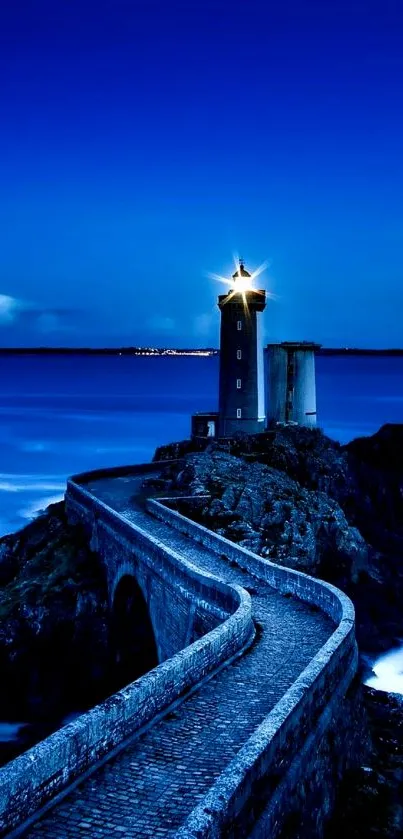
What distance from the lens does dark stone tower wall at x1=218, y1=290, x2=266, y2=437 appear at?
122 feet

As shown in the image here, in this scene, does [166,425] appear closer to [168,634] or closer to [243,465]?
[243,465]

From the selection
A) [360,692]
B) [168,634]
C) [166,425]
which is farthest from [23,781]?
[166,425]

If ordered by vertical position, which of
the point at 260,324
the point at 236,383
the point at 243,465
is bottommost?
the point at 243,465

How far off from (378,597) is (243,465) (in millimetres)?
7120

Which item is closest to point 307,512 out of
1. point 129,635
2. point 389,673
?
point 389,673

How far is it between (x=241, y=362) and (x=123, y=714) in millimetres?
29156

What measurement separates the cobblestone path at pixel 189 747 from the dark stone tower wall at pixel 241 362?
23.2 meters

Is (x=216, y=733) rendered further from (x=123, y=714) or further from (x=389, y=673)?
(x=389, y=673)

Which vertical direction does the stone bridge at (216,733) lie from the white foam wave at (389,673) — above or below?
above

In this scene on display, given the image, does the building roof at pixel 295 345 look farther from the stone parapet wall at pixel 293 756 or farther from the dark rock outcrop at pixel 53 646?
the stone parapet wall at pixel 293 756

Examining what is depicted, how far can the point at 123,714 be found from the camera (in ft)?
30.5

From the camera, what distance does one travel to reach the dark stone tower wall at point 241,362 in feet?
122

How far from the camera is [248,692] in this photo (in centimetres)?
1088

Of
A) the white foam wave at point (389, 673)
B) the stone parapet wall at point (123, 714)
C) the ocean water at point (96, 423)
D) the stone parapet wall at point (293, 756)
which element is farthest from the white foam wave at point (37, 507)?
the stone parapet wall at point (293, 756)
